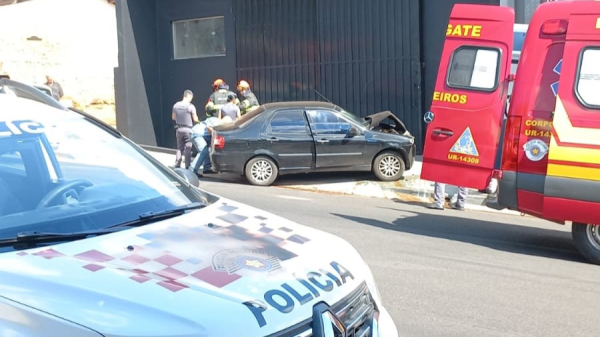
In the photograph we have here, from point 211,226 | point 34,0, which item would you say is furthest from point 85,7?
point 211,226

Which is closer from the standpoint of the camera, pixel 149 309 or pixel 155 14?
pixel 149 309

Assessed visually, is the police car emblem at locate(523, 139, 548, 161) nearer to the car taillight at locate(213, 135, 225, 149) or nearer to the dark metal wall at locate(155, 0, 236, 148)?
the car taillight at locate(213, 135, 225, 149)

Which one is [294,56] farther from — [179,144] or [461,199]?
[461,199]

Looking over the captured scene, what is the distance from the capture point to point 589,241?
8.12m

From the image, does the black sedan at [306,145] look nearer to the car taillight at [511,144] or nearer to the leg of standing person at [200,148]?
the leg of standing person at [200,148]

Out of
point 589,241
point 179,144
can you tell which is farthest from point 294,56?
point 589,241

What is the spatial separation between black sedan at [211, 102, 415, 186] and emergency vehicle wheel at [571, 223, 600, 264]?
19.3 ft

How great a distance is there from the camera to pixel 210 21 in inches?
799

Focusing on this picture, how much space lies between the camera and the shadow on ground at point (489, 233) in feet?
28.8

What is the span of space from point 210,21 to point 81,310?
18.5 metres

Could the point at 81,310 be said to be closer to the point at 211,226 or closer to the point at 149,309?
the point at 149,309

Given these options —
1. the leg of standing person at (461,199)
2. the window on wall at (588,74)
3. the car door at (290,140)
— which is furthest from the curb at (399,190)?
the window on wall at (588,74)

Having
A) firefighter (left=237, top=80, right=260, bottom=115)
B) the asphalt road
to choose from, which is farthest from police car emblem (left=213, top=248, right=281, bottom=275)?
firefighter (left=237, top=80, right=260, bottom=115)

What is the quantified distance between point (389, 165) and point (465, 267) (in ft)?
20.9
